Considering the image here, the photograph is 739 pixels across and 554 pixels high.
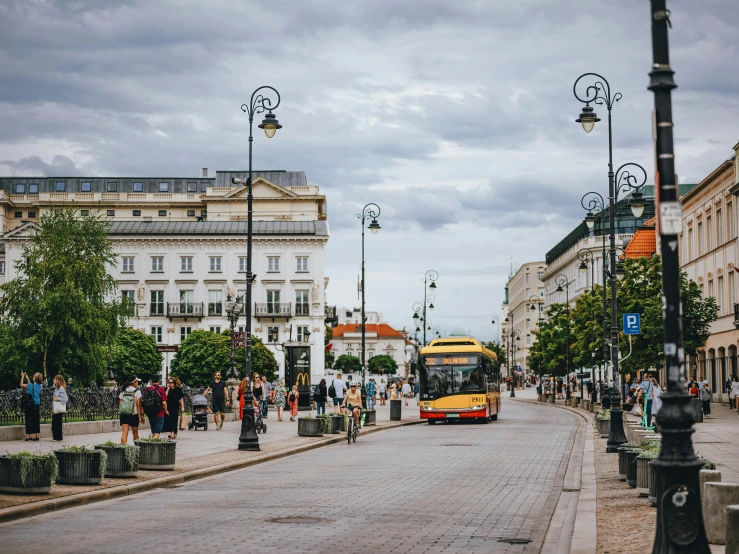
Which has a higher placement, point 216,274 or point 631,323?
point 216,274

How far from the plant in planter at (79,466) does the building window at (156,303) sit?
82.6m

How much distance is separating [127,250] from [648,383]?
74.6 meters

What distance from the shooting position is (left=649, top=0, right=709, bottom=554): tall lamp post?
7.50 m

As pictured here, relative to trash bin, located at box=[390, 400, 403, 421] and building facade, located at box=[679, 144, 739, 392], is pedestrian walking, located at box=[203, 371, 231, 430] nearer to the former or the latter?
trash bin, located at box=[390, 400, 403, 421]

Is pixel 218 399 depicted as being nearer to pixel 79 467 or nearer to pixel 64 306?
pixel 64 306

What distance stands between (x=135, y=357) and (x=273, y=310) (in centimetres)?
1716

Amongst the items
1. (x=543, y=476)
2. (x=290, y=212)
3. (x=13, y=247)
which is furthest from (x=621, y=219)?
(x=543, y=476)

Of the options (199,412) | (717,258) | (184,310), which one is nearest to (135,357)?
(184,310)

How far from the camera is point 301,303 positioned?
3784 inches

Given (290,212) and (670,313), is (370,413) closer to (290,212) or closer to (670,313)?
(670,313)

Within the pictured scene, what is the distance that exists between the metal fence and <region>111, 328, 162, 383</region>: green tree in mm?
48237

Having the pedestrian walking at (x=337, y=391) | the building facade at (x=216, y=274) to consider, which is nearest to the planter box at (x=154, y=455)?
the pedestrian walking at (x=337, y=391)

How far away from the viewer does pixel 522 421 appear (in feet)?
A: 141

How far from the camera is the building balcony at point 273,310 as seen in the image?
313 feet
